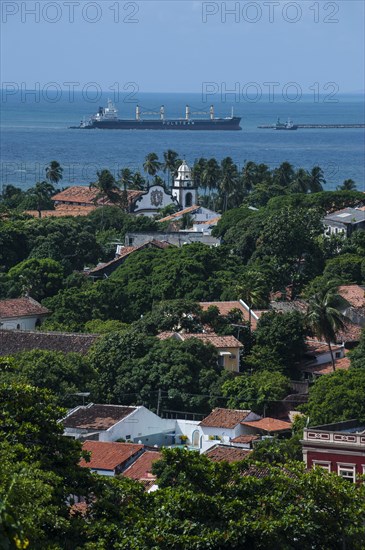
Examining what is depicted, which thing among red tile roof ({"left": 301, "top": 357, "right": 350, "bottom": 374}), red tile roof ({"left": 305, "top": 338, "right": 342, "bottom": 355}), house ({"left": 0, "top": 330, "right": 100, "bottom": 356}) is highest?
house ({"left": 0, "top": 330, "right": 100, "bottom": 356})

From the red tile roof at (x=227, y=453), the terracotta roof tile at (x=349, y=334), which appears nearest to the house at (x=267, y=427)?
the red tile roof at (x=227, y=453)

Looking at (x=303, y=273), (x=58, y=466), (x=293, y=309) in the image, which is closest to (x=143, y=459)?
(x=58, y=466)

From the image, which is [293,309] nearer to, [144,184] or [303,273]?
[303,273]

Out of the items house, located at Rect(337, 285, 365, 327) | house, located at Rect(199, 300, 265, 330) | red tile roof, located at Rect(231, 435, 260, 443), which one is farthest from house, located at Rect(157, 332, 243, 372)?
red tile roof, located at Rect(231, 435, 260, 443)

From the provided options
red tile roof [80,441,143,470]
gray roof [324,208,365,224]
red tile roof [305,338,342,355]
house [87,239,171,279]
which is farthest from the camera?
gray roof [324,208,365,224]

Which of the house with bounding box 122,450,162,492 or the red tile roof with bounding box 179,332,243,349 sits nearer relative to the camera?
the house with bounding box 122,450,162,492

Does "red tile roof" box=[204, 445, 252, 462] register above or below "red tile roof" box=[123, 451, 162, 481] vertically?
above

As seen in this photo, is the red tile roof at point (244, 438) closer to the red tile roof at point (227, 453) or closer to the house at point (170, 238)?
the red tile roof at point (227, 453)

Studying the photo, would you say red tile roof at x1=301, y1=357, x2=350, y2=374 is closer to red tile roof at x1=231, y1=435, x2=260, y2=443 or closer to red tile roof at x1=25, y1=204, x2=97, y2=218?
red tile roof at x1=231, y1=435, x2=260, y2=443
